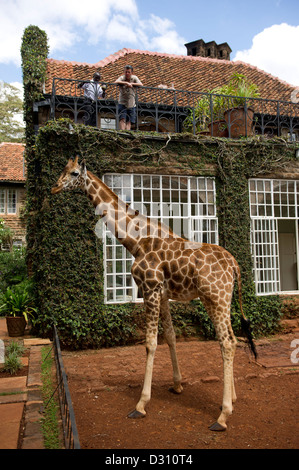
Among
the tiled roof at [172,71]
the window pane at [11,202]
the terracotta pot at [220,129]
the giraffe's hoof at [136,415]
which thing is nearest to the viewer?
the giraffe's hoof at [136,415]

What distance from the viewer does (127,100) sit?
8617 millimetres

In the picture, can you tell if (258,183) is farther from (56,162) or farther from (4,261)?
(4,261)

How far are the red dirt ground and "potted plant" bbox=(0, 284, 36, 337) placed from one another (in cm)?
141

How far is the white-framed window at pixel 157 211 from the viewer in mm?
7805

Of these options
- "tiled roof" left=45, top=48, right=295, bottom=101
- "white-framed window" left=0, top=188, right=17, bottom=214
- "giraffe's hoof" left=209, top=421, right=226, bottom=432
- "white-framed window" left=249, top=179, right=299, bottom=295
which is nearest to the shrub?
"giraffe's hoof" left=209, top=421, right=226, bottom=432

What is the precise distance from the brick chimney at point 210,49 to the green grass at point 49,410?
75.1 feet

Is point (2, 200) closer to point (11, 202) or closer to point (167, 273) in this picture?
point (11, 202)

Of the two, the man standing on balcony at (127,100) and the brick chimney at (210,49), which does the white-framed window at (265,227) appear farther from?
the brick chimney at (210,49)

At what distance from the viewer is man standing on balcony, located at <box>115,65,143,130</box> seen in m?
8.54

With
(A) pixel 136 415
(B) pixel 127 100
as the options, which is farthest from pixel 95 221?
(A) pixel 136 415

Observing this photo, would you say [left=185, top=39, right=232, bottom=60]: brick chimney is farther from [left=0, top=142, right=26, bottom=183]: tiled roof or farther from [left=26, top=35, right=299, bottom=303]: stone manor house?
[left=26, top=35, right=299, bottom=303]: stone manor house

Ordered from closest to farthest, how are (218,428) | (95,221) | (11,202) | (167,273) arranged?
(218,428), (167,273), (95,221), (11,202)

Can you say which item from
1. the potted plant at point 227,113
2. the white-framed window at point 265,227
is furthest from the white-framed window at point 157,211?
the potted plant at point 227,113

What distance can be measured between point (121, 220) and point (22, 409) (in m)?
2.52
